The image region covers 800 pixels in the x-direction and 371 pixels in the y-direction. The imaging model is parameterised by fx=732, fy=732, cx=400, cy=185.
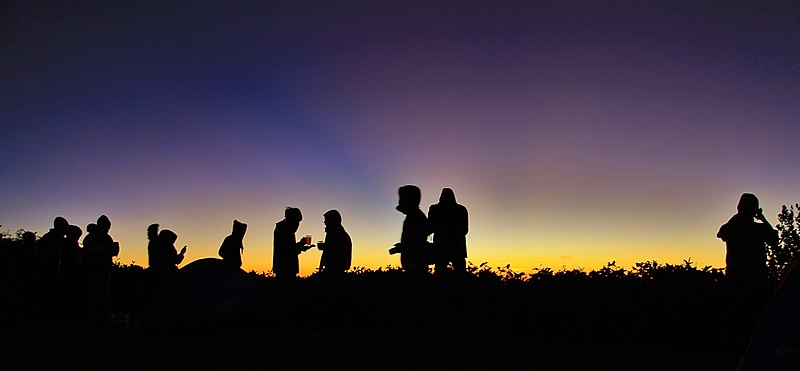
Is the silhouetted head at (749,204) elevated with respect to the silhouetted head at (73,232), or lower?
lower

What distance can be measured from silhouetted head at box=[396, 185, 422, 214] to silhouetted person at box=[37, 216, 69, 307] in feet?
27.8

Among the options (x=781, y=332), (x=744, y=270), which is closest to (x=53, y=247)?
(x=744, y=270)

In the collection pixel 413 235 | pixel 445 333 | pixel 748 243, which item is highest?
pixel 413 235

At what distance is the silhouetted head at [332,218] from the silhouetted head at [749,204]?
644 cm

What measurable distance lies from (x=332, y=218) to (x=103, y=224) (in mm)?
5331

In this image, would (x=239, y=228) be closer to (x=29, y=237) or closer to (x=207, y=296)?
(x=207, y=296)

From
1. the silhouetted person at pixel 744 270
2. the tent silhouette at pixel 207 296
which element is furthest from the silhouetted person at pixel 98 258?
the silhouetted person at pixel 744 270

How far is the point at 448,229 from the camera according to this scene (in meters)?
11.1

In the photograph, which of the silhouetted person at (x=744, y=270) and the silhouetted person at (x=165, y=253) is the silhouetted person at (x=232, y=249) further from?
the silhouetted person at (x=744, y=270)

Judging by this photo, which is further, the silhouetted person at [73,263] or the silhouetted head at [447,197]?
the silhouetted person at [73,263]

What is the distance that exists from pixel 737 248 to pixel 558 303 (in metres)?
2.85

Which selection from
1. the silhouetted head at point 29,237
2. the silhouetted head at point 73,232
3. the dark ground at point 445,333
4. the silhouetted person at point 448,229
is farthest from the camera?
the silhouetted head at point 29,237

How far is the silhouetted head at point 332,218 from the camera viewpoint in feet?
41.8

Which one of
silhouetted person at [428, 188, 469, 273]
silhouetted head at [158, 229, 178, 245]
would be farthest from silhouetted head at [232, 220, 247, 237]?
silhouetted person at [428, 188, 469, 273]
